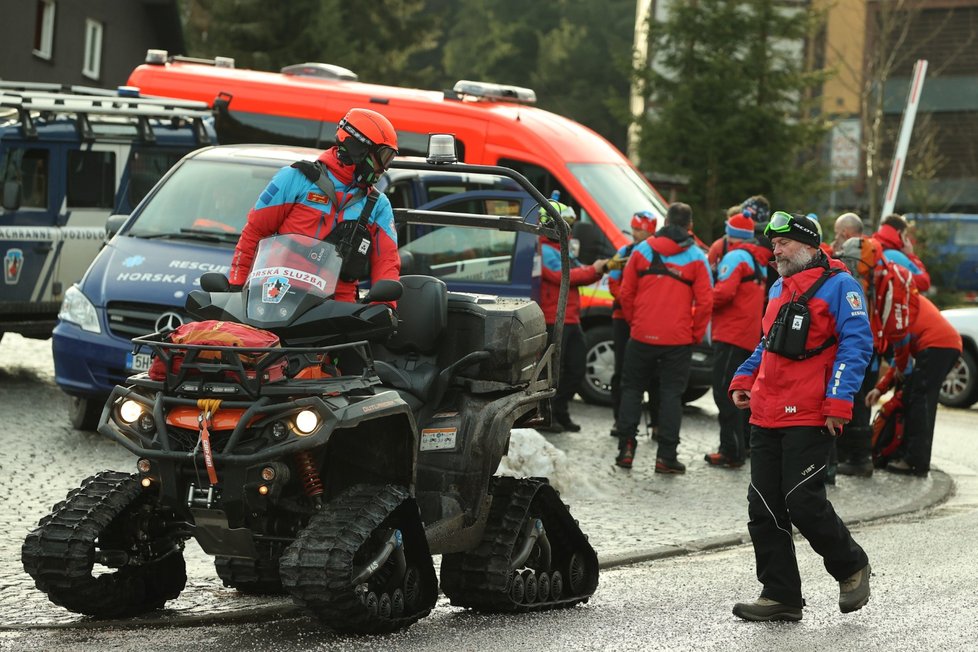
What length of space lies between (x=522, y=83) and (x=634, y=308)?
2137 inches

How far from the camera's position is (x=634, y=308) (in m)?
11.8

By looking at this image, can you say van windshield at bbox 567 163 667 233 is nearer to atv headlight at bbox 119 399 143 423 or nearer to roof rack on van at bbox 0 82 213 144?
roof rack on van at bbox 0 82 213 144

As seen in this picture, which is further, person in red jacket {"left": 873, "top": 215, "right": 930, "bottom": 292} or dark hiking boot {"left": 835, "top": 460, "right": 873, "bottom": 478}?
person in red jacket {"left": 873, "top": 215, "right": 930, "bottom": 292}

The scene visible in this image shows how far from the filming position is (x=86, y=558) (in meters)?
5.91

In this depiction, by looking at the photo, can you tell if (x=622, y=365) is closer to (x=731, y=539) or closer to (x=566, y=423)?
(x=566, y=423)

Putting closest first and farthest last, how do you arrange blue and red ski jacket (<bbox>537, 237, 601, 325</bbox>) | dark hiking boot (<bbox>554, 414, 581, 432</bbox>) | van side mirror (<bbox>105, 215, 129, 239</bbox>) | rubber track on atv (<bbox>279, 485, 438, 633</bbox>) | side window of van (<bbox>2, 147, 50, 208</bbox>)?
rubber track on atv (<bbox>279, 485, 438, 633</bbox>), van side mirror (<bbox>105, 215, 129, 239</bbox>), blue and red ski jacket (<bbox>537, 237, 601, 325</bbox>), dark hiking boot (<bbox>554, 414, 581, 432</bbox>), side window of van (<bbox>2, 147, 50, 208</bbox>)

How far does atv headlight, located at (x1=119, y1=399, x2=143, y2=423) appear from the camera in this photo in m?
5.96

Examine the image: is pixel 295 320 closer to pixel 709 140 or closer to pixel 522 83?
pixel 709 140

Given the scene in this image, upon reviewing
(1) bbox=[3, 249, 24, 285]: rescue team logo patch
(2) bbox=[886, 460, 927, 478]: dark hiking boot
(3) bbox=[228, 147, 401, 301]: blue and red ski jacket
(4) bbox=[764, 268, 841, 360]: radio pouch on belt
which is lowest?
(2) bbox=[886, 460, 927, 478]: dark hiking boot

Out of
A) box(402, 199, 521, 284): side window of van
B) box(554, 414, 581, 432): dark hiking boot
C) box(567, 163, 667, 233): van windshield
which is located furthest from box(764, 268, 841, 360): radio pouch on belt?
box(567, 163, 667, 233): van windshield

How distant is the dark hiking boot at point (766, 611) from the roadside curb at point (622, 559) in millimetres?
1338

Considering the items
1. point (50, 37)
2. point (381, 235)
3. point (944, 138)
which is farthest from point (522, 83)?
point (381, 235)

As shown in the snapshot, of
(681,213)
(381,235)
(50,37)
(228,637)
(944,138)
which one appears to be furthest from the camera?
(944,138)

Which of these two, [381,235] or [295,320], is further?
[381,235]
